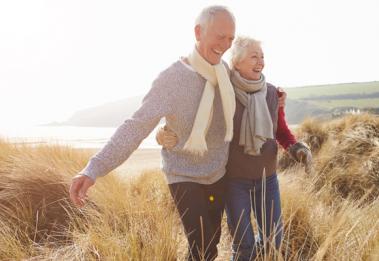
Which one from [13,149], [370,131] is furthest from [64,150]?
[370,131]

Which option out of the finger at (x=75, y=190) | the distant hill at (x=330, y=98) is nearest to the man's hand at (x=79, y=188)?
the finger at (x=75, y=190)

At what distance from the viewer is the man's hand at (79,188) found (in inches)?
76.8

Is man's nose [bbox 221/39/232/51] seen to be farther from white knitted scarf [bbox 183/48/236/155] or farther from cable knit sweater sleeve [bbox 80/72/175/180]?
cable knit sweater sleeve [bbox 80/72/175/180]

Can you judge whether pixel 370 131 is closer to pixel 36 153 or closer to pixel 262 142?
pixel 262 142

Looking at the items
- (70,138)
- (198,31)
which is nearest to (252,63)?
(198,31)

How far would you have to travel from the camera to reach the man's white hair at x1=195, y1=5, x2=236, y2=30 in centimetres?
228

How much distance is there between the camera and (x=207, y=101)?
231 cm

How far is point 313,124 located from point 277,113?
4.87m

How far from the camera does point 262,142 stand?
252 cm

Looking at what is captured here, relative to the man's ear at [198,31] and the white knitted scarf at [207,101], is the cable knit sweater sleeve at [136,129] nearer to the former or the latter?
the white knitted scarf at [207,101]

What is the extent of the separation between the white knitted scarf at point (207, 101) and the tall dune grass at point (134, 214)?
1.79ft

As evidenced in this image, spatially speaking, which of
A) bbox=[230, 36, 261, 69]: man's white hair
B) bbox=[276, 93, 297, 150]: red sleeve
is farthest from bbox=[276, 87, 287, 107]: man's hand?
bbox=[230, 36, 261, 69]: man's white hair

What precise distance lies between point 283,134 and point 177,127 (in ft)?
2.75

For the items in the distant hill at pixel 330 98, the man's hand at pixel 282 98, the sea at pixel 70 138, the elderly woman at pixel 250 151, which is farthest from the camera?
the distant hill at pixel 330 98
